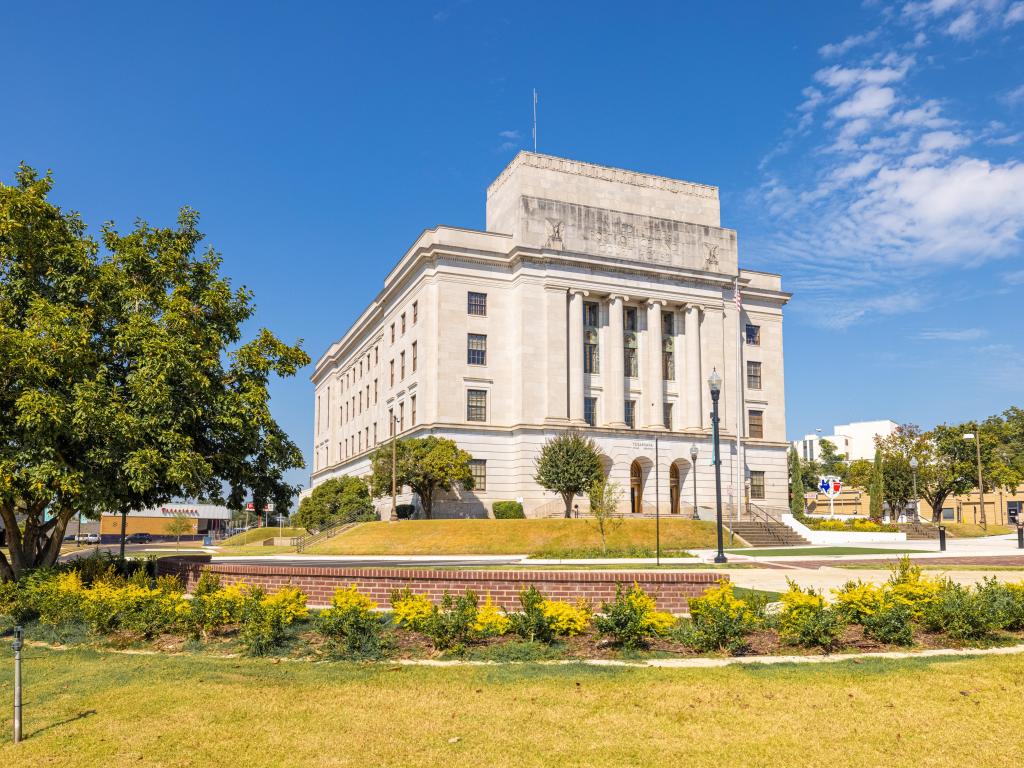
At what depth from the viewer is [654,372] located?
61125 mm

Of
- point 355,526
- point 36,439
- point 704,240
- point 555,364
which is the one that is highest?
point 704,240

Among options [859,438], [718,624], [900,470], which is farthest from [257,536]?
[859,438]

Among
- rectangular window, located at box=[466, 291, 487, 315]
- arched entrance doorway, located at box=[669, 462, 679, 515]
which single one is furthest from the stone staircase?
rectangular window, located at box=[466, 291, 487, 315]

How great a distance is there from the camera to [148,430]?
718 inches

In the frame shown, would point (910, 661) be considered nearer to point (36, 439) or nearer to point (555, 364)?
point (36, 439)

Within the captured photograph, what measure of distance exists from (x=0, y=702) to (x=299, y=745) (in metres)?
4.85

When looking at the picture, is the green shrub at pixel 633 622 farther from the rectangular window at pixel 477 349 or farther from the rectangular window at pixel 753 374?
the rectangular window at pixel 753 374

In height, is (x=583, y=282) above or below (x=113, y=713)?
above

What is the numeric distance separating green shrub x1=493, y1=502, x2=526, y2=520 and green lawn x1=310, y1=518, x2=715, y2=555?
629 centimetres

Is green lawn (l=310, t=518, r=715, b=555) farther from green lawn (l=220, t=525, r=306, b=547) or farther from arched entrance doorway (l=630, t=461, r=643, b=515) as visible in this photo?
green lawn (l=220, t=525, r=306, b=547)

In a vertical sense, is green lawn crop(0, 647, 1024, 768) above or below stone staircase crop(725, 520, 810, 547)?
above

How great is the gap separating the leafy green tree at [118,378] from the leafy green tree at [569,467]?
30.2 m

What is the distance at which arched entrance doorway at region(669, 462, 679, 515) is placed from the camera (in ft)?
202

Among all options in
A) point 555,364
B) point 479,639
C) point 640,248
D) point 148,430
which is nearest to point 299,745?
point 479,639
